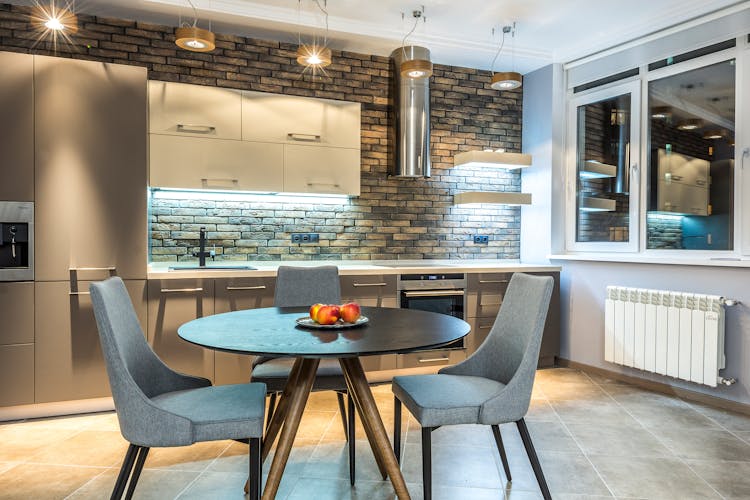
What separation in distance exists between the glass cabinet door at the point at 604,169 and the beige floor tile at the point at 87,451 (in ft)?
12.5

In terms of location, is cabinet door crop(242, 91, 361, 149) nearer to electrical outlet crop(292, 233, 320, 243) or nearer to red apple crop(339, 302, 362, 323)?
electrical outlet crop(292, 233, 320, 243)

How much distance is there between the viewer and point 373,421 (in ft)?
6.45

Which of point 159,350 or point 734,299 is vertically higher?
point 734,299

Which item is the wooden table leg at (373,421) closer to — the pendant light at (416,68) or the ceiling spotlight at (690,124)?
the pendant light at (416,68)

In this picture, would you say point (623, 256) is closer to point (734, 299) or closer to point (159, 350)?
point (734, 299)

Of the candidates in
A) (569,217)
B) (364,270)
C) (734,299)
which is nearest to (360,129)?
(364,270)

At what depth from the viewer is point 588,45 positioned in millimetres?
4461

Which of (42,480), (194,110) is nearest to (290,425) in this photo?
(42,480)

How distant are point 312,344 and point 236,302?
198 centimetres

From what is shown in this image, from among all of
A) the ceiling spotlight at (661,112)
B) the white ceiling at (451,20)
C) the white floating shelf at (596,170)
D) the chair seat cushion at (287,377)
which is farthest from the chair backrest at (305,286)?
the ceiling spotlight at (661,112)

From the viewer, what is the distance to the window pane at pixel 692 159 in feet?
11.8

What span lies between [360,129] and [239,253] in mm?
1394

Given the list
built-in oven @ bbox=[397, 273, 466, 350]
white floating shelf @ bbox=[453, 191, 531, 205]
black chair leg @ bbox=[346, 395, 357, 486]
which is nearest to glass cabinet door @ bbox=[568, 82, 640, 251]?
white floating shelf @ bbox=[453, 191, 531, 205]

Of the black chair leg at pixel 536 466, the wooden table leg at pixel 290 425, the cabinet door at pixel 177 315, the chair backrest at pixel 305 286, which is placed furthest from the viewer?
the cabinet door at pixel 177 315
